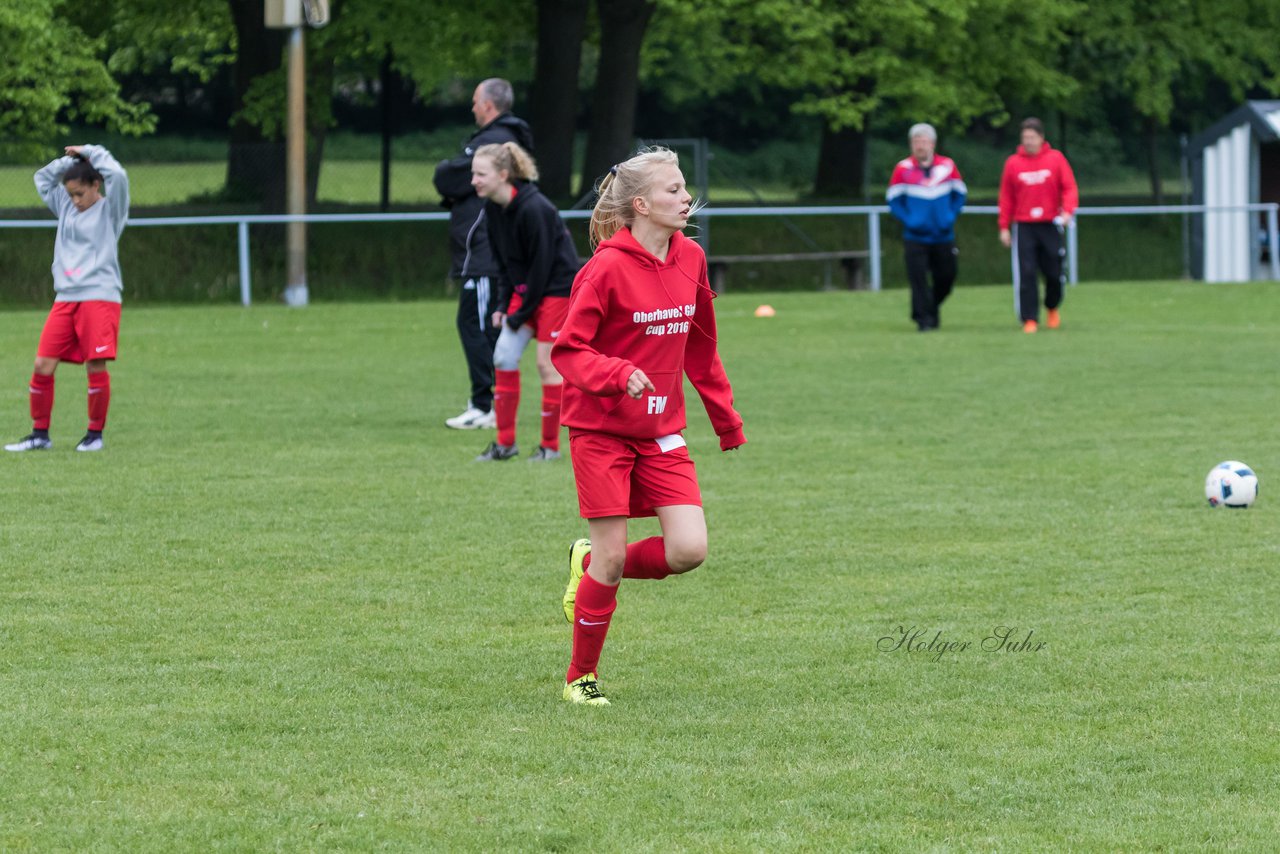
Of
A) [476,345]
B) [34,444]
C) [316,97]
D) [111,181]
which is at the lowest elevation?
[34,444]

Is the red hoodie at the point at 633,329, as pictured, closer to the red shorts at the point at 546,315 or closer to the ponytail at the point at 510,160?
the ponytail at the point at 510,160

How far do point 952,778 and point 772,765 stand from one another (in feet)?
1.49

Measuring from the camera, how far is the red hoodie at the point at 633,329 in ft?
17.8

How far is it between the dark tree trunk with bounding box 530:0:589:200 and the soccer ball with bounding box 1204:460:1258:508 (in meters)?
19.7

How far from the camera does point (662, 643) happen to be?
6.26 metres

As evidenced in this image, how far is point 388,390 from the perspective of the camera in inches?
565

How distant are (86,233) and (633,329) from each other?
6046mm

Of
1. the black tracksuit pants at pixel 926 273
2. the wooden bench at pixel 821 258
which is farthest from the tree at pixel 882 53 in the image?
the black tracksuit pants at pixel 926 273

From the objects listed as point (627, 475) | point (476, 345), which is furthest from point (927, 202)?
point (627, 475)

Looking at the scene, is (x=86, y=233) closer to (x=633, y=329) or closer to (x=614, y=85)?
(x=633, y=329)

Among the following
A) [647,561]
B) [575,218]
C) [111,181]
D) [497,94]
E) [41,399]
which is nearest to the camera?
[647,561]

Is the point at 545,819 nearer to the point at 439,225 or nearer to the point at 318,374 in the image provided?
the point at 318,374


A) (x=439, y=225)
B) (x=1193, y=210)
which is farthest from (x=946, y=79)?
(x=439, y=225)

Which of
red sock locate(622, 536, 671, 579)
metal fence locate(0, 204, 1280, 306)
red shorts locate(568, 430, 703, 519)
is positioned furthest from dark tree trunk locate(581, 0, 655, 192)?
red shorts locate(568, 430, 703, 519)
